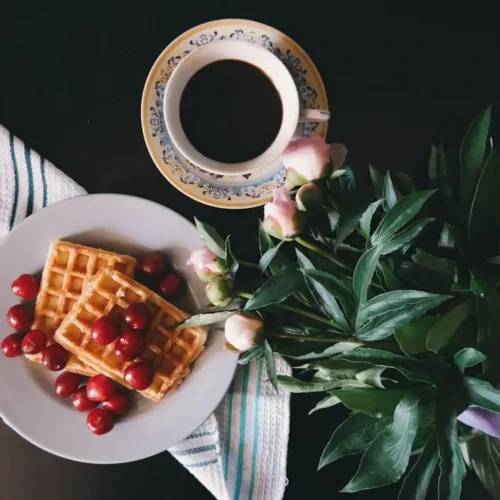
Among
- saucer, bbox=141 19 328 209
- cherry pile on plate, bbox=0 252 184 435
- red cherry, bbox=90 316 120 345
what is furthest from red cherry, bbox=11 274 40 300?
saucer, bbox=141 19 328 209

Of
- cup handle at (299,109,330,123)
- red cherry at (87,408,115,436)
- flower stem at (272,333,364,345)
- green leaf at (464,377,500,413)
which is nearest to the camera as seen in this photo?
green leaf at (464,377,500,413)

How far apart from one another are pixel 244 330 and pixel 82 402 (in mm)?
353

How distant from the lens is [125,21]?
0.83 m

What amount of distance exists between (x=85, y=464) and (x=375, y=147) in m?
0.59

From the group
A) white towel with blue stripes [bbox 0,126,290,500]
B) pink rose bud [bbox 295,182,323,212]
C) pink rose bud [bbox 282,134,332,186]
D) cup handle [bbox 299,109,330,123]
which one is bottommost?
white towel with blue stripes [bbox 0,126,290,500]

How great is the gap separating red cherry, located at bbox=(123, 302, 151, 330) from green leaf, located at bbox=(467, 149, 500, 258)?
436 millimetres

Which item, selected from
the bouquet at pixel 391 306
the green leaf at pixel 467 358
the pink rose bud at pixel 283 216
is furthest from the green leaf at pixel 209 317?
the green leaf at pixel 467 358

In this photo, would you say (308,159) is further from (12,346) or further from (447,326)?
(12,346)

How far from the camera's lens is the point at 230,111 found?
31.2 inches

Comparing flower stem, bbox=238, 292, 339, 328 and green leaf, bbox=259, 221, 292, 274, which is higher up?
green leaf, bbox=259, 221, 292, 274

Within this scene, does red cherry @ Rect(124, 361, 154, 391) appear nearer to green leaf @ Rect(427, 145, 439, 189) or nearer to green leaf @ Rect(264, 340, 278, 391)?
green leaf @ Rect(264, 340, 278, 391)

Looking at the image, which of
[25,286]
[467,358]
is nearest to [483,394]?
[467,358]

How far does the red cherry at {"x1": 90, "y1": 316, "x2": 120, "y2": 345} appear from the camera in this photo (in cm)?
81

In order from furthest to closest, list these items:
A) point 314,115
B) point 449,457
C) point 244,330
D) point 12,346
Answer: point 12,346, point 314,115, point 244,330, point 449,457
